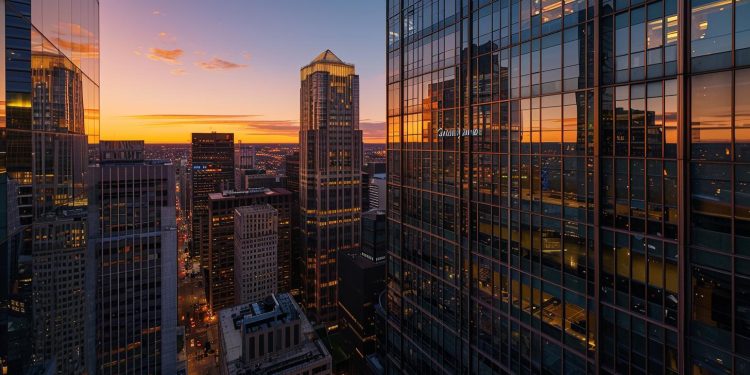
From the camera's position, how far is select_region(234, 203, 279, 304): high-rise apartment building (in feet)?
526

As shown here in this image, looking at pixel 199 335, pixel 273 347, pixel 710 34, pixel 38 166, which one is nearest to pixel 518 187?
pixel 710 34

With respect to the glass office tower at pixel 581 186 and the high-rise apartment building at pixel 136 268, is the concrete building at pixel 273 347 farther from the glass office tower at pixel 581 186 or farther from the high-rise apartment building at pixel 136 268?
the glass office tower at pixel 581 186

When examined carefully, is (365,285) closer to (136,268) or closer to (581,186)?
(136,268)

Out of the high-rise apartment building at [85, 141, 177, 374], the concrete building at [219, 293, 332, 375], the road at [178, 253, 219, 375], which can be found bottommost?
the road at [178, 253, 219, 375]

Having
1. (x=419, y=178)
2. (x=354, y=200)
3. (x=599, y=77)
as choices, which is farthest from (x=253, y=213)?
(x=599, y=77)

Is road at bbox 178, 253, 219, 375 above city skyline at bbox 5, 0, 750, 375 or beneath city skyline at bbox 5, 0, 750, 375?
beneath

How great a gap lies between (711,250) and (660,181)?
4.84 metres

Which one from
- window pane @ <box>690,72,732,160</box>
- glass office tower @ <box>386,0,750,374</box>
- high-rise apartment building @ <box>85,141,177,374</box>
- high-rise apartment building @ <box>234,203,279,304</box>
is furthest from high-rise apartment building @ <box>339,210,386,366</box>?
window pane @ <box>690,72,732,160</box>

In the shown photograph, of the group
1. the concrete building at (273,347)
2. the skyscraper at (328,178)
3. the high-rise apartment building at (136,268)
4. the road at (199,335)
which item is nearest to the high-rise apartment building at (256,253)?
the skyscraper at (328,178)

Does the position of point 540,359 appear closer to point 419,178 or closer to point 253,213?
point 419,178

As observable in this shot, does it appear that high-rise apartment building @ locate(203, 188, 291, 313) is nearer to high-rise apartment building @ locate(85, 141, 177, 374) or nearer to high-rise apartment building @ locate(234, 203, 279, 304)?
high-rise apartment building @ locate(234, 203, 279, 304)

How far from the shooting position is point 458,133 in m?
42.6

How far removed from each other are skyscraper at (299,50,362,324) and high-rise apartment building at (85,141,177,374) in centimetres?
8208

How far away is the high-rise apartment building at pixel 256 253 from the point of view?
526 ft
